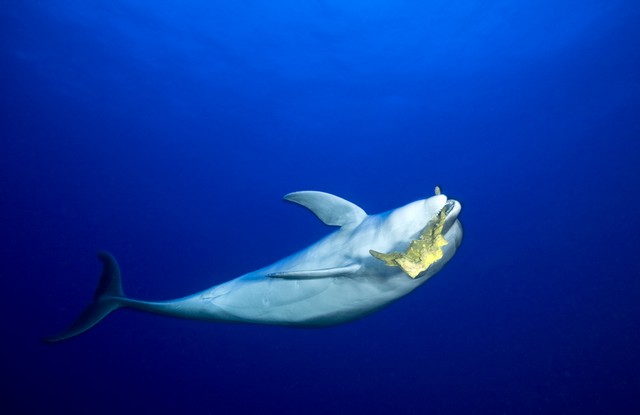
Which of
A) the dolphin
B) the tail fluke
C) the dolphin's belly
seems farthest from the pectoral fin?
the tail fluke

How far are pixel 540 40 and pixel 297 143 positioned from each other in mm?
16248

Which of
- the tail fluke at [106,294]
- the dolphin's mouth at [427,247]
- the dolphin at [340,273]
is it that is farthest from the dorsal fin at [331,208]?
the tail fluke at [106,294]

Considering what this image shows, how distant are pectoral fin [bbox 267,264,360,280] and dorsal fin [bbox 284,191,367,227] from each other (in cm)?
64

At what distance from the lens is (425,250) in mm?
3117

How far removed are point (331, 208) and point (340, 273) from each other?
84 centimetres

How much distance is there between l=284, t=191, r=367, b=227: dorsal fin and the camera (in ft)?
13.6

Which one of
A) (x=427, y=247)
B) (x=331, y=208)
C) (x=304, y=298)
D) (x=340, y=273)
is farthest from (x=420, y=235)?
(x=304, y=298)

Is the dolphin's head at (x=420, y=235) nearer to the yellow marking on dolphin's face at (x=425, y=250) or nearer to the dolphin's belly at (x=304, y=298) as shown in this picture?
the yellow marking on dolphin's face at (x=425, y=250)

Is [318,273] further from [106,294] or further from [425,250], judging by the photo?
[106,294]

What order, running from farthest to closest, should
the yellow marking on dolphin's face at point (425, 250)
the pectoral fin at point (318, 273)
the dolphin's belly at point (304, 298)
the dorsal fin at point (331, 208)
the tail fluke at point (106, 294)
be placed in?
the tail fluke at point (106, 294), the dorsal fin at point (331, 208), the dolphin's belly at point (304, 298), the pectoral fin at point (318, 273), the yellow marking on dolphin's face at point (425, 250)

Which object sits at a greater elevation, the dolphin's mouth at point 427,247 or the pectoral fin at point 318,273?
the dolphin's mouth at point 427,247

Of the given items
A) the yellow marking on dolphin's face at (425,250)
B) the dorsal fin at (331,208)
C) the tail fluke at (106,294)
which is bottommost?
the tail fluke at (106,294)

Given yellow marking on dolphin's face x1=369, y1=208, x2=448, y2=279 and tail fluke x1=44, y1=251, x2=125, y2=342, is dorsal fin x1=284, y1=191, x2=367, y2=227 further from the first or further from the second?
tail fluke x1=44, y1=251, x2=125, y2=342

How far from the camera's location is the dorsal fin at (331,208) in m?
4.14
